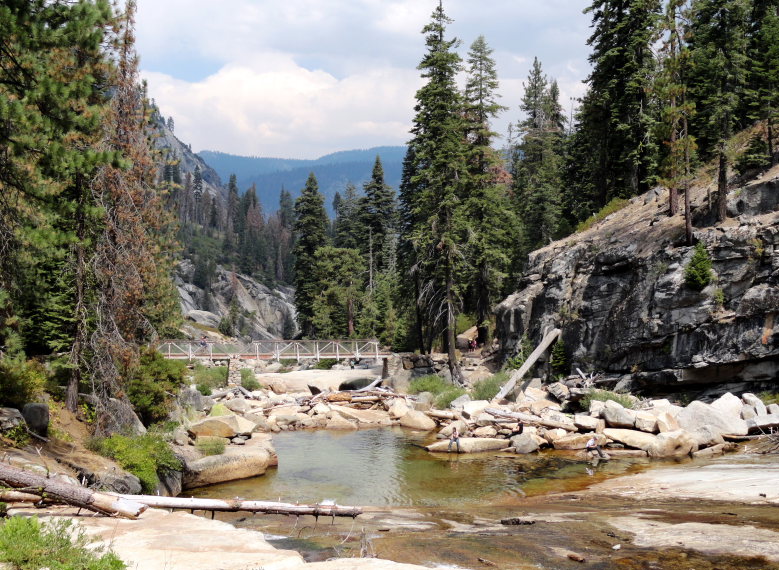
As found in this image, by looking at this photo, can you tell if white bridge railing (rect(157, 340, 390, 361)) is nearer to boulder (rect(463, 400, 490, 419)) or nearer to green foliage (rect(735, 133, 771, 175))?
boulder (rect(463, 400, 490, 419))

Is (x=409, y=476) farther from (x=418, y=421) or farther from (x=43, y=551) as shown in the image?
(x=43, y=551)

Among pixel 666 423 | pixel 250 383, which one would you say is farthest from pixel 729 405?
pixel 250 383

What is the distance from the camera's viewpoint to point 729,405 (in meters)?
19.8

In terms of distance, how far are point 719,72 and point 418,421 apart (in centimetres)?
2167

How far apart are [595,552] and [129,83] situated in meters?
16.1

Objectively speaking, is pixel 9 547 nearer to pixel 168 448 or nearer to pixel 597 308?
pixel 168 448

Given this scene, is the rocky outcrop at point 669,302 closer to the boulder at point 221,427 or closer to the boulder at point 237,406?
the boulder at point 237,406

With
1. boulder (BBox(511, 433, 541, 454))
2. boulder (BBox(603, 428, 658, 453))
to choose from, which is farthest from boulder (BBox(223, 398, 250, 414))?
boulder (BBox(603, 428, 658, 453))

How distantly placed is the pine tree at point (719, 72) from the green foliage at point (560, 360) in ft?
28.2

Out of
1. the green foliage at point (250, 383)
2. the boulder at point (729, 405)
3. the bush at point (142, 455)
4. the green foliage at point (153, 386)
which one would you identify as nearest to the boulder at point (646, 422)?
the boulder at point (729, 405)

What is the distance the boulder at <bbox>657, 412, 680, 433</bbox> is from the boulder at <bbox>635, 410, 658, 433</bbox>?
15cm

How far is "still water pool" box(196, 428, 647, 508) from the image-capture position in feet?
49.3

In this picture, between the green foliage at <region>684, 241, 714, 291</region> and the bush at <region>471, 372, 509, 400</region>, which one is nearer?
the green foliage at <region>684, 241, 714, 291</region>

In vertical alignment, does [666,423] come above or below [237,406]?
above
